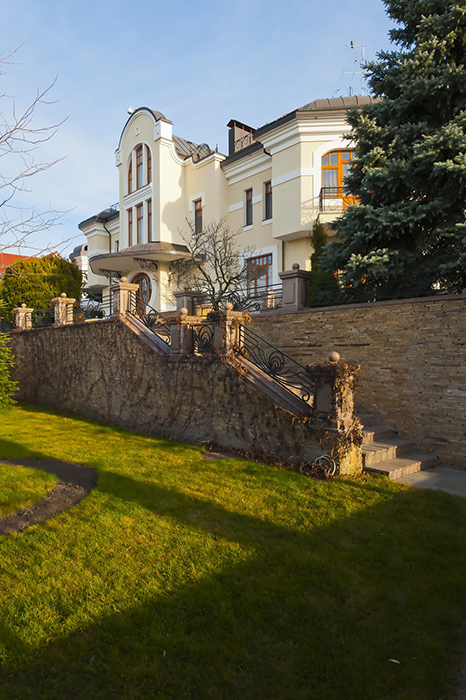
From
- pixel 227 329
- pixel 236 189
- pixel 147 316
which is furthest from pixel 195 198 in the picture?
pixel 227 329

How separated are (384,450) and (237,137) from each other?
19152 mm

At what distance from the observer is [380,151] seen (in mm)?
9172

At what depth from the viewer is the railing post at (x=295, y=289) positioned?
9.98m

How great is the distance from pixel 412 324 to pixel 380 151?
3.91 m

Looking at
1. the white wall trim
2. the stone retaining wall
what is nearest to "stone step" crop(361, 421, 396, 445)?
the stone retaining wall

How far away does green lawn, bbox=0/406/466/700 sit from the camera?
271 centimetres

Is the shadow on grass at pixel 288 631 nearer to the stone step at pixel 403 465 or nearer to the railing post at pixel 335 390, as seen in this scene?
the stone step at pixel 403 465

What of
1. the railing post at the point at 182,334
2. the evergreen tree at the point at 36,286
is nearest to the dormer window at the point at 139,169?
the evergreen tree at the point at 36,286

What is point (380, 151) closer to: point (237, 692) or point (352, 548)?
point (352, 548)

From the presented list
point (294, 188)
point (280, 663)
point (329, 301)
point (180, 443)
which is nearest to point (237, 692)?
point (280, 663)

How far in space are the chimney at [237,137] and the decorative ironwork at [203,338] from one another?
15089 mm

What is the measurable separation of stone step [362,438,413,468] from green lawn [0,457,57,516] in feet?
15.1

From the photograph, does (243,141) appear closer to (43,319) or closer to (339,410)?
(43,319)

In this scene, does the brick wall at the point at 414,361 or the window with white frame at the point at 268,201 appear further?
the window with white frame at the point at 268,201
